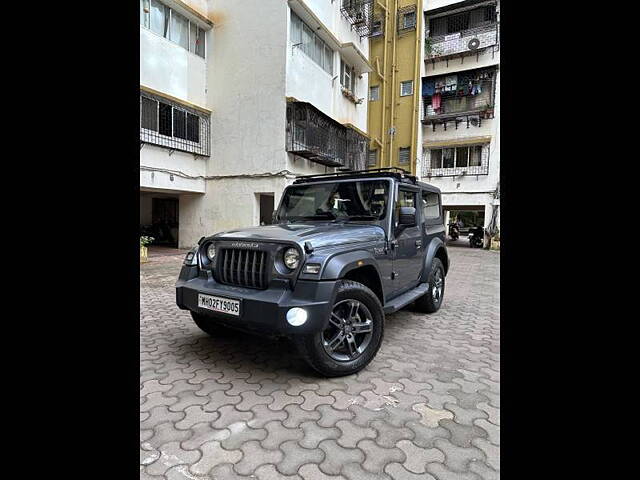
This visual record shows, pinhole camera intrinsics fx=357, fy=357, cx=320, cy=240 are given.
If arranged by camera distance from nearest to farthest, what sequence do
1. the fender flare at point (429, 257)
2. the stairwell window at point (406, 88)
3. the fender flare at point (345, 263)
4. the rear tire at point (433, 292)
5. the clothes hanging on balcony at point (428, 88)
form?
the fender flare at point (345, 263) < the fender flare at point (429, 257) < the rear tire at point (433, 292) < the clothes hanging on balcony at point (428, 88) < the stairwell window at point (406, 88)

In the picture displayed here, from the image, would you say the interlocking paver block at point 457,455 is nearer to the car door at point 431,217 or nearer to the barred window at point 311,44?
the car door at point 431,217

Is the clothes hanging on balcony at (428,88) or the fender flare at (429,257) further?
the clothes hanging on balcony at (428,88)

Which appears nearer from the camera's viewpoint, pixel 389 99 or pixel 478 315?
pixel 478 315

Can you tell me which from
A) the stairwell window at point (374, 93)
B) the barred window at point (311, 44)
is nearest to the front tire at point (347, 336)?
the barred window at point (311, 44)

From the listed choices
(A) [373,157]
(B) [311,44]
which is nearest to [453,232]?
(A) [373,157]

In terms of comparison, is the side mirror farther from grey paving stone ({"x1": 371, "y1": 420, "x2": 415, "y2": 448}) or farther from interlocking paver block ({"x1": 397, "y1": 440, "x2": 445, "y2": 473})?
interlocking paver block ({"x1": 397, "y1": 440, "x2": 445, "y2": 473})

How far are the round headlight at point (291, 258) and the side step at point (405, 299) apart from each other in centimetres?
115

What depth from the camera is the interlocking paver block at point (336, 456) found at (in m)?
1.96

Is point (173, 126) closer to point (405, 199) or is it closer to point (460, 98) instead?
point (405, 199)

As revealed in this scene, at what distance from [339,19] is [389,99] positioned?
5148mm
